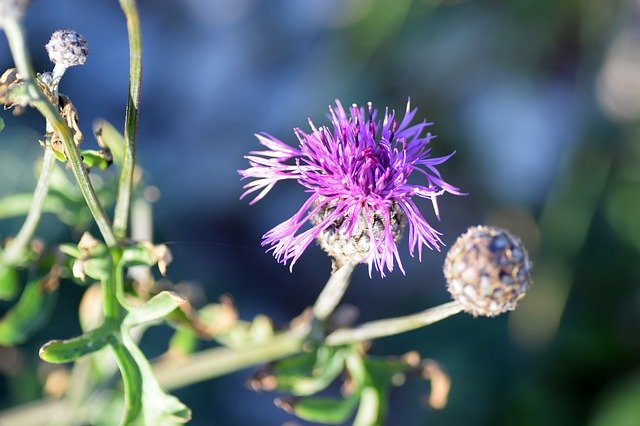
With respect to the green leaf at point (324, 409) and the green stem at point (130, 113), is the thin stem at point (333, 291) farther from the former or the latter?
the green stem at point (130, 113)

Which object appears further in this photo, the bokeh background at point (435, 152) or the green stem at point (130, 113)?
the bokeh background at point (435, 152)

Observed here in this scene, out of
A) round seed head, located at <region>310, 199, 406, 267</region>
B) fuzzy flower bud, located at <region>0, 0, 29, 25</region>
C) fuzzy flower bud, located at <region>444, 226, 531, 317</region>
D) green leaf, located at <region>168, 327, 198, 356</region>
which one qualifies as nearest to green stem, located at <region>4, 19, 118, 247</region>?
fuzzy flower bud, located at <region>0, 0, 29, 25</region>

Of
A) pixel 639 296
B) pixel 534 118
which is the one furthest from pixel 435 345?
pixel 534 118

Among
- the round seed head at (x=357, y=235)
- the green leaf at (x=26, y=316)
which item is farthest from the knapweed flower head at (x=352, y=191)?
the green leaf at (x=26, y=316)

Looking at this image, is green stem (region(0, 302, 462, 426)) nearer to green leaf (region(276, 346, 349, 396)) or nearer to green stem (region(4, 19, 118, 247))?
green leaf (region(276, 346, 349, 396))

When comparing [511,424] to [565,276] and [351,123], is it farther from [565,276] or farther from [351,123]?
[351,123]

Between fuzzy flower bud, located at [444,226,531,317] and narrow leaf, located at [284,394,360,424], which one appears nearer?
fuzzy flower bud, located at [444,226,531,317]
